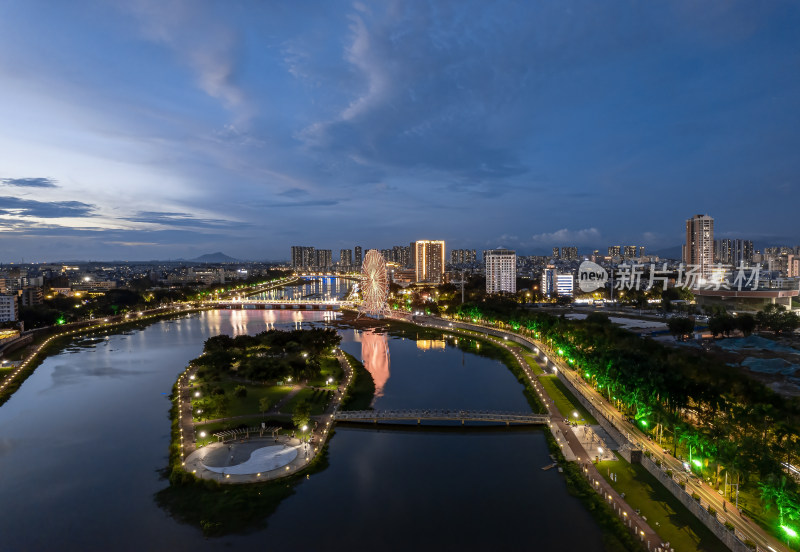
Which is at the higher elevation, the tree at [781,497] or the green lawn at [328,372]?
the tree at [781,497]

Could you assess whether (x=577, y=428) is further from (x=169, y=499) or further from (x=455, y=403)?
(x=169, y=499)

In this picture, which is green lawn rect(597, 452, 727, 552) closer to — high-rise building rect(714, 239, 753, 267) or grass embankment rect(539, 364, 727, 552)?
grass embankment rect(539, 364, 727, 552)

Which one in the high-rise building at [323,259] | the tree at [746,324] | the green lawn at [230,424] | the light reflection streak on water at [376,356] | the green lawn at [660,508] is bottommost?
the light reflection streak on water at [376,356]

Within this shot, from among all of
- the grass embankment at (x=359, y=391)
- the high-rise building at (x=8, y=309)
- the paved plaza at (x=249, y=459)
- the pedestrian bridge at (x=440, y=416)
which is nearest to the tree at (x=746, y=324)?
the pedestrian bridge at (x=440, y=416)

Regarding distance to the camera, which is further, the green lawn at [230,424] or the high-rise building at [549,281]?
the high-rise building at [549,281]

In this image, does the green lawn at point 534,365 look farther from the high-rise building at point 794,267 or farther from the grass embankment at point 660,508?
the high-rise building at point 794,267
